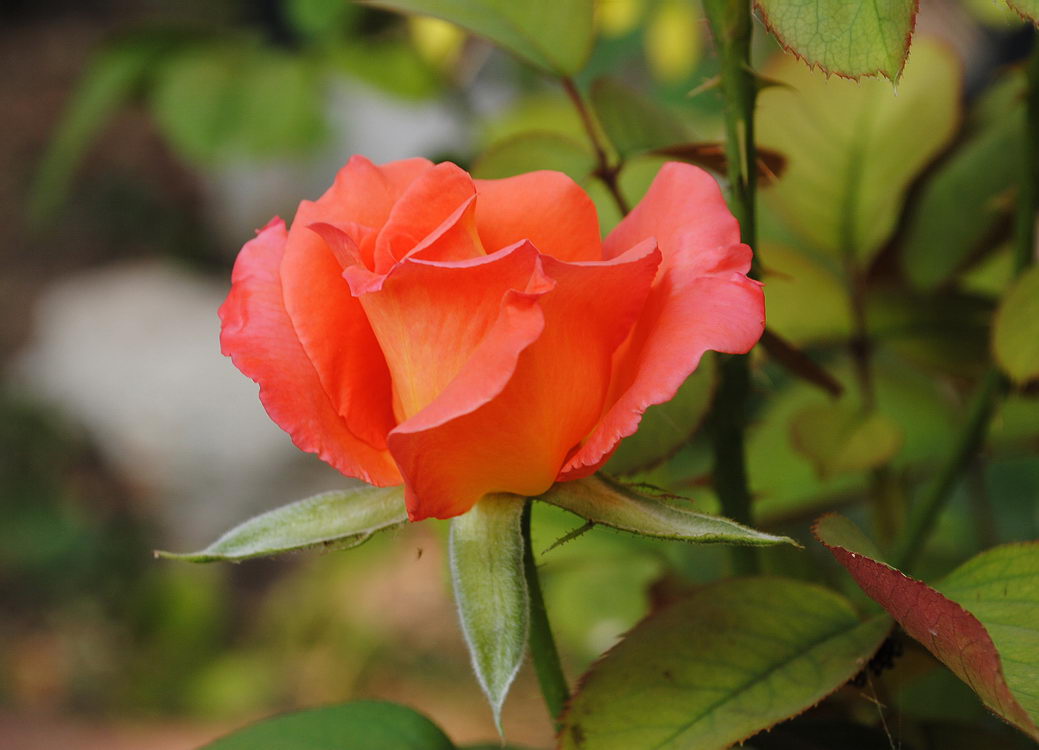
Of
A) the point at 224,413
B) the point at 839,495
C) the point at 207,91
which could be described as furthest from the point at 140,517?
the point at 839,495

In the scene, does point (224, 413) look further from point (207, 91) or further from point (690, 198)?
point (690, 198)

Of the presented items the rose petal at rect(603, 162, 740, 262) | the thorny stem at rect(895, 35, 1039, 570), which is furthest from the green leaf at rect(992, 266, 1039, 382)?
the rose petal at rect(603, 162, 740, 262)

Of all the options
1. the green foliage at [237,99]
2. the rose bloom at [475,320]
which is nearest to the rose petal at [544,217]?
the rose bloom at [475,320]

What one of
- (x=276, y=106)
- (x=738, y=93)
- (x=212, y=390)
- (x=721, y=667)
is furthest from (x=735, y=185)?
(x=212, y=390)

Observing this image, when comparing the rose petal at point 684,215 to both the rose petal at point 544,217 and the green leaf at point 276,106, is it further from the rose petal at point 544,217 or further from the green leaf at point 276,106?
the green leaf at point 276,106

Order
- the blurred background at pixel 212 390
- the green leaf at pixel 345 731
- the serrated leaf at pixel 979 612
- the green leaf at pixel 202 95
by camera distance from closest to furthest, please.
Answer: the serrated leaf at pixel 979 612 < the green leaf at pixel 345 731 < the blurred background at pixel 212 390 < the green leaf at pixel 202 95

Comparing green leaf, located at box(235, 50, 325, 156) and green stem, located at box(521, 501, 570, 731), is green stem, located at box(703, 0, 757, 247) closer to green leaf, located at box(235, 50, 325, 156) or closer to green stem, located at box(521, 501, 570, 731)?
green stem, located at box(521, 501, 570, 731)
